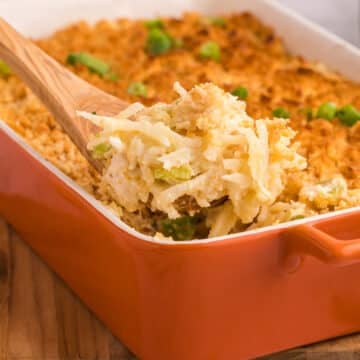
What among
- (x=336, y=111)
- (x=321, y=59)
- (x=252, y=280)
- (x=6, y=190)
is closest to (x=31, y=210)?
(x=6, y=190)

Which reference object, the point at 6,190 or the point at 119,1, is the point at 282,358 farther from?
the point at 119,1

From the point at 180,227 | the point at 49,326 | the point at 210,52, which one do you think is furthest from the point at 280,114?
the point at 49,326

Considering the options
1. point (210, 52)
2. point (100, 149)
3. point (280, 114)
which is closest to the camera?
point (100, 149)

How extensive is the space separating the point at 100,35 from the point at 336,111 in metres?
0.92

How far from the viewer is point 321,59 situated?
3.44m

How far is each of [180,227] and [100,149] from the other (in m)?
0.24

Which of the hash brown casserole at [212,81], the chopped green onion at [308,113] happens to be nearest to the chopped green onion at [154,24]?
the hash brown casserole at [212,81]

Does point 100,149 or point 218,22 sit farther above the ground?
point 100,149

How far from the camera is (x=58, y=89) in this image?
2.65 metres

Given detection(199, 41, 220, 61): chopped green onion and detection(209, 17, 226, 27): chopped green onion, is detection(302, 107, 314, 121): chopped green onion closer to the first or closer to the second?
detection(199, 41, 220, 61): chopped green onion

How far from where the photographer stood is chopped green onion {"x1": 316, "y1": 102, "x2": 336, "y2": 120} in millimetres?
3020

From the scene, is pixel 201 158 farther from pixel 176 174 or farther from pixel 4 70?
pixel 4 70

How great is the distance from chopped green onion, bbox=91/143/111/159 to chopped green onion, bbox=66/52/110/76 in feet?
3.06

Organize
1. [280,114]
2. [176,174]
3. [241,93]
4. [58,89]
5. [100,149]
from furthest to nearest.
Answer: [241,93] → [280,114] → [58,89] → [100,149] → [176,174]
